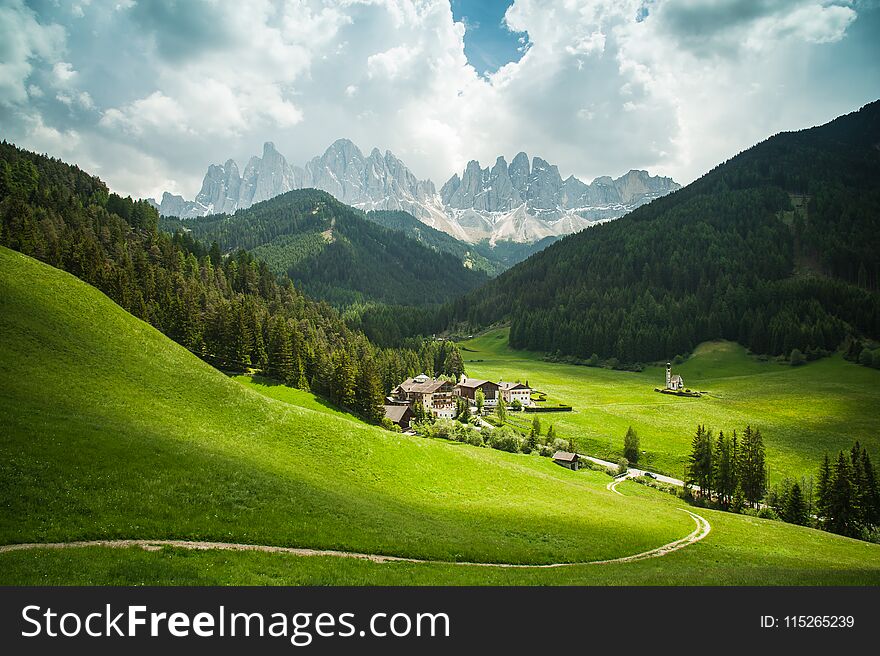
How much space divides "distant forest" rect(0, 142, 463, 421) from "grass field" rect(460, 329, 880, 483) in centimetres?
4670

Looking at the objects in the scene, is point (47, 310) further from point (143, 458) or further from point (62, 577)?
point (62, 577)

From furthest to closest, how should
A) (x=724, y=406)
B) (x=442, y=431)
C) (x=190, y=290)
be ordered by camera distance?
(x=724, y=406) → (x=190, y=290) → (x=442, y=431)

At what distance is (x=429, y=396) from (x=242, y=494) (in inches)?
3552

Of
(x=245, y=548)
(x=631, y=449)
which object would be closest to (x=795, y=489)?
(x=631, y=449)

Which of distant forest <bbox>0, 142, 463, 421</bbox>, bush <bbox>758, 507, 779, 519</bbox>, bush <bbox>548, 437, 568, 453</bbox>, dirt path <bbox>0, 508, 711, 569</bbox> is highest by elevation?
distant forest <bbox>0, 142, 463, 421</bbox>

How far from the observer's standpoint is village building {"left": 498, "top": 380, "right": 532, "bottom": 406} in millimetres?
124750

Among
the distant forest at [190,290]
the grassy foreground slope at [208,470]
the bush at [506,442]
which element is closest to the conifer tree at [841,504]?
the grassy foreground slope at [208,470]

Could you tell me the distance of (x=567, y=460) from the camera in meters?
75.9

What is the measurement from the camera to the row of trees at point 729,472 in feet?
205

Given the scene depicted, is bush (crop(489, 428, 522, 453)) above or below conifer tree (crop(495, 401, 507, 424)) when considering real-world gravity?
below

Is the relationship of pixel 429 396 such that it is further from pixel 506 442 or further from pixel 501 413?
pixel 506 442

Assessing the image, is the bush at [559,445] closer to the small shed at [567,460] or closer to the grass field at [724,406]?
the small shed at [567,460]

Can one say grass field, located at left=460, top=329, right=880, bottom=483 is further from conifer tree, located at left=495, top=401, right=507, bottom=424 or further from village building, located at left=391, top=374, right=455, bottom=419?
village building, located at left=391, top=374, right=455, bottom=419

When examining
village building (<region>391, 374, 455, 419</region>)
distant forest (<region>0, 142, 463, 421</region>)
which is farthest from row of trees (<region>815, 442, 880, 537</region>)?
village building (<region>391, 374, 455, 419</region>)
